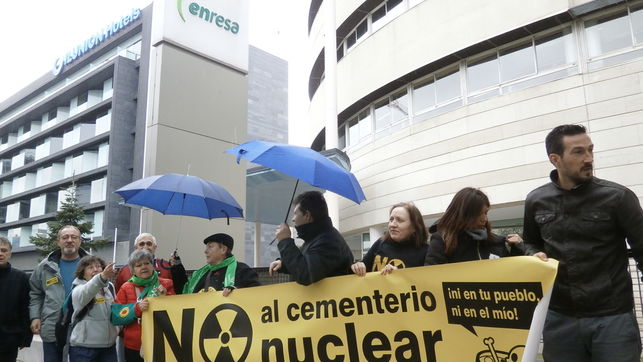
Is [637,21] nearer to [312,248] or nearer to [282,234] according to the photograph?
[312,248]

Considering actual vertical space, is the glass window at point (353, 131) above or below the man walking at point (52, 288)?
above

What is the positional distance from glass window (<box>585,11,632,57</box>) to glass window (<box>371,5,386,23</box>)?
873 cm

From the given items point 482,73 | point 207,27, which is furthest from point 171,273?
point 482,73

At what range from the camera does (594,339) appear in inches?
111

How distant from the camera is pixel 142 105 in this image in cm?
4075

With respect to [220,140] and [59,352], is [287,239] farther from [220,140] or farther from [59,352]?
[220,140]

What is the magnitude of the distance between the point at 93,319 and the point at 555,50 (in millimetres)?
15421

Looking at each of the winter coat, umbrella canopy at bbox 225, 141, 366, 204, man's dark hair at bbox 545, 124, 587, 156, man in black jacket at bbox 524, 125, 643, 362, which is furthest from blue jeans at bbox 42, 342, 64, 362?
man's dark hair at bbox 545, 124, 587, 156

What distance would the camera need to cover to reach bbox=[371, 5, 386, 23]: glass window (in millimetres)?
21359

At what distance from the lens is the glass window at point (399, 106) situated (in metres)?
19.8

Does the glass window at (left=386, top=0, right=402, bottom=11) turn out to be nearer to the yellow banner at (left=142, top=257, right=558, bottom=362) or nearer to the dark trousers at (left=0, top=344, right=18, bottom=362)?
the yellow banner at (left=142, top=257, right=558, bottom=362)

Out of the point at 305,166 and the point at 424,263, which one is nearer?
the point at 424,263

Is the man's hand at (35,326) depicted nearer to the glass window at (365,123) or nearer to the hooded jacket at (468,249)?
the hooded jacket at (468,249)

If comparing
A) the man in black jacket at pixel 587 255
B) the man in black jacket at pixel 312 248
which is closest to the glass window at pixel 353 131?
the man in black jacket at pixel 312 248
